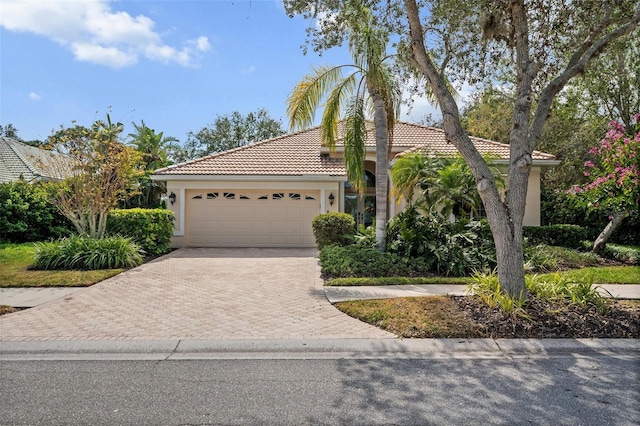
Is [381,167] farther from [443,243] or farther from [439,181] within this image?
[443,243]

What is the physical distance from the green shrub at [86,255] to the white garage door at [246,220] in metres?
4.25

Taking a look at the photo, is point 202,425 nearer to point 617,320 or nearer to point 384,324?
point 384,324

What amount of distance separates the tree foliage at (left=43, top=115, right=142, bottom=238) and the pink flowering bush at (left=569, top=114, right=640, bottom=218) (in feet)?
44.8

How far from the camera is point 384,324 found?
19.5ft

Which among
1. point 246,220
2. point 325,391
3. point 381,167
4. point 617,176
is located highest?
point 381,167

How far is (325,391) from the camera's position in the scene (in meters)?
4.00

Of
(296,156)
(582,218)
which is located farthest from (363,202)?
(582,218)

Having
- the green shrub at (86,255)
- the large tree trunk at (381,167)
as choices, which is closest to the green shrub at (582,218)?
the large tree trunk at (381,167)

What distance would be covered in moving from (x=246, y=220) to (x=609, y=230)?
11731 mm

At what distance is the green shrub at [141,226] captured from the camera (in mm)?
12891

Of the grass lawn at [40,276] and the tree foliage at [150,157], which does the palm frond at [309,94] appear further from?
the tree foliage at [150,157]

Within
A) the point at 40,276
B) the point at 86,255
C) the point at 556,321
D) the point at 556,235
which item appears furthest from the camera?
the point at 556,235

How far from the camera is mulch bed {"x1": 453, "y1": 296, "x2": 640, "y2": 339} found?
557 centimetres

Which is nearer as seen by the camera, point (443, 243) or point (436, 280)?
point (436, 280)
